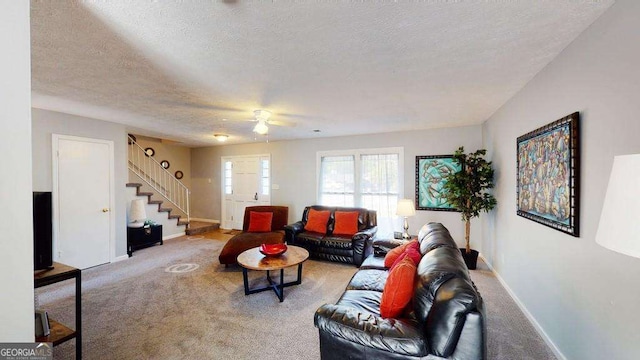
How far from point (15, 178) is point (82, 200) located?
4.15 meters

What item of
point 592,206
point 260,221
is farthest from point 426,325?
point 260,221

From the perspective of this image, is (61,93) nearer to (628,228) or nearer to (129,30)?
(129,30)

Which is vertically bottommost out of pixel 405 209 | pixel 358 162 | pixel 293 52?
pixel 405 209

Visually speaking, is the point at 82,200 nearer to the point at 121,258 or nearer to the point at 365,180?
the point at 121,258

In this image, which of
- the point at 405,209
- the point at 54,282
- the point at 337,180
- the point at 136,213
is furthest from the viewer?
the point at 337,180

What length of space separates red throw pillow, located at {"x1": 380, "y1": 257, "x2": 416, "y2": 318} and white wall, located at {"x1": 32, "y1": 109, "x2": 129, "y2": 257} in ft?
15.6

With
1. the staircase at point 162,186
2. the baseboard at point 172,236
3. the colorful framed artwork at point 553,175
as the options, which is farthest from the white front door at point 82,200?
the colorful framed artwork at point 553,175

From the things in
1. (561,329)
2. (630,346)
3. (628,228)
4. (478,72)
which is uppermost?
(478,72)

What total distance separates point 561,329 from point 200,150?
318 inches

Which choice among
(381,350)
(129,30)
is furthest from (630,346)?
(129,30)

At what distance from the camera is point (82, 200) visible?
3.89 metres

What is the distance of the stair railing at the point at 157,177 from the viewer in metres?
6.01

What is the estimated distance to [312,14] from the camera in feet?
4.81

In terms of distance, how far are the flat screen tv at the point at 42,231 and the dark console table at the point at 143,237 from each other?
3.23 metres
